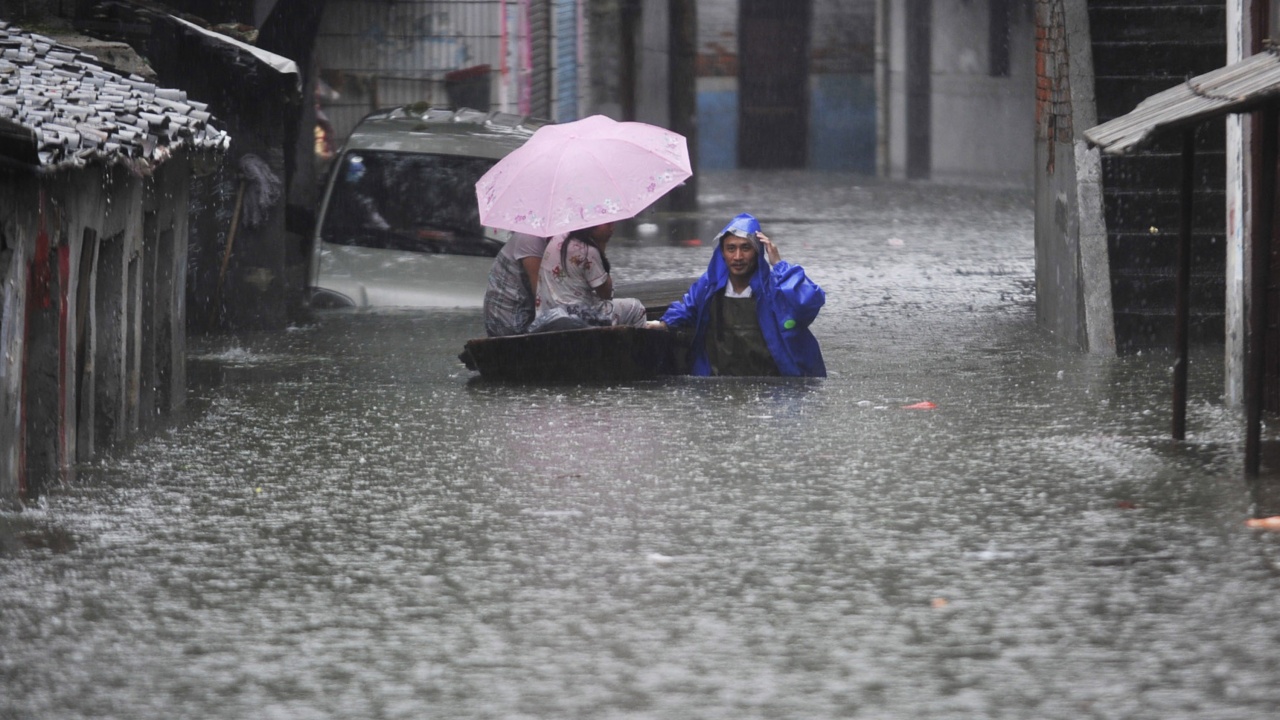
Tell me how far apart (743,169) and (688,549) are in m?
27.7

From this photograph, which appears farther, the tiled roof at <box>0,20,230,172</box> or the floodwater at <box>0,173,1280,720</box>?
the tiled roof at <box>0,20,230,172</box>

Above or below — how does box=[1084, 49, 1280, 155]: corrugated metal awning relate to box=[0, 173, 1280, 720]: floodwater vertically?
above

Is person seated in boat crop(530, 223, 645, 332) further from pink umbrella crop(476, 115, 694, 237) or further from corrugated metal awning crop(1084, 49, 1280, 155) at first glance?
corrugated metal awning crop(1084, 49, 1280, 155)

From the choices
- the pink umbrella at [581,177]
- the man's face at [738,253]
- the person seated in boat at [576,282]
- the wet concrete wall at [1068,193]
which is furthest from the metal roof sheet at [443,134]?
the wet concrete wall at [1068,193]

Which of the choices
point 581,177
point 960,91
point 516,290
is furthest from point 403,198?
point 960,91

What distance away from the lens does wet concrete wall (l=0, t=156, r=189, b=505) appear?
25.6 ft

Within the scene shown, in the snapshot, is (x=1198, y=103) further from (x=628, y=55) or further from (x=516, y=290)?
(x=628, y=55)

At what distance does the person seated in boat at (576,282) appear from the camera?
36.1 ft

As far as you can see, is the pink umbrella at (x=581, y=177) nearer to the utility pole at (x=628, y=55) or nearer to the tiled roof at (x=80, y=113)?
the tiled roof at (x=80, y=113)

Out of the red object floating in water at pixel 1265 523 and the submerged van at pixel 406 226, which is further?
the submerged van at pixel 406 226

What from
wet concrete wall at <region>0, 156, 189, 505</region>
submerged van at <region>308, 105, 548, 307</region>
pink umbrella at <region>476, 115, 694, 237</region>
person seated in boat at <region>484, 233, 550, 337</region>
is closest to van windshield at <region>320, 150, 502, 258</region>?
submerged van at <region>308, 105, 548, 307</region>

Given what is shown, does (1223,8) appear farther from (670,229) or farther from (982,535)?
(670,229)

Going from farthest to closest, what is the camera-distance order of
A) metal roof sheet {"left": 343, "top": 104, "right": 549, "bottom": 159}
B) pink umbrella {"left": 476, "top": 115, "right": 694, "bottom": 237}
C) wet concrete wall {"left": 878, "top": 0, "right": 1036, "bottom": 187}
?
wet concrete wall {"left": 878, "top": 0, "right": 1036, "bottom": 187}, metal roof sheet {"left": 343, "top": 104, "right": 549, "bottom": 159}, pink umbrella {"left": 476, "top": 115, "right": 694, "bottom": 237}

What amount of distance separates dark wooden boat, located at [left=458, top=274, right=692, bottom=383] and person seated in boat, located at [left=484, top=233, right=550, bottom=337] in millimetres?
296
